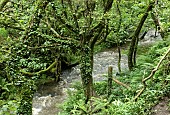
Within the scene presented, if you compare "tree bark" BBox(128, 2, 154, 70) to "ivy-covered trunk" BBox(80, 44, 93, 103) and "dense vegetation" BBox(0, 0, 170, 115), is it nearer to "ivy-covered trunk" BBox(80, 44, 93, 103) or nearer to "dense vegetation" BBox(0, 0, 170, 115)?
"dense vegetation" BBox(0, 0, 170, 115)

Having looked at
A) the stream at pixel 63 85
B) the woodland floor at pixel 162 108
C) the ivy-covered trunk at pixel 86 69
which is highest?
the ivy-covered trunk at pixel 86 69

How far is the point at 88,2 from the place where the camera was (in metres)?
8.11

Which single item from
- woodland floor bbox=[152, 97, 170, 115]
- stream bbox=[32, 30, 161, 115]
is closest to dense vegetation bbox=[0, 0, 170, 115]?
woodland floor bbox=[152, 97, 170, 115]

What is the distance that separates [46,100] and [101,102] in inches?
193

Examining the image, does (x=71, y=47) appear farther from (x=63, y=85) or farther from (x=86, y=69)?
(x=63, y=85)

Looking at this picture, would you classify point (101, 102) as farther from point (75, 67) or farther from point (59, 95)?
point (75, 67)

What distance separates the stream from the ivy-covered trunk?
1503 mm

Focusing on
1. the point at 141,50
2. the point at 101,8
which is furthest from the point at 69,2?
the point at 141,50

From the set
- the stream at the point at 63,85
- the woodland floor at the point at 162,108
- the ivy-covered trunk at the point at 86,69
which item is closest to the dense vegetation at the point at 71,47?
the ivy-covered trunk at the point at 86,69

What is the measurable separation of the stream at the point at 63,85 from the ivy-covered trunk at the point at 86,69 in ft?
4.93

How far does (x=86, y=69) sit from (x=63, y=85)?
215 inches

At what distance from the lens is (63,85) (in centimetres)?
1335

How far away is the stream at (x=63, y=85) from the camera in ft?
37.4

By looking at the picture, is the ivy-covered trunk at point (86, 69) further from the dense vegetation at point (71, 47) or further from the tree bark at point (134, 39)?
the tree bark at point (134, 39)
